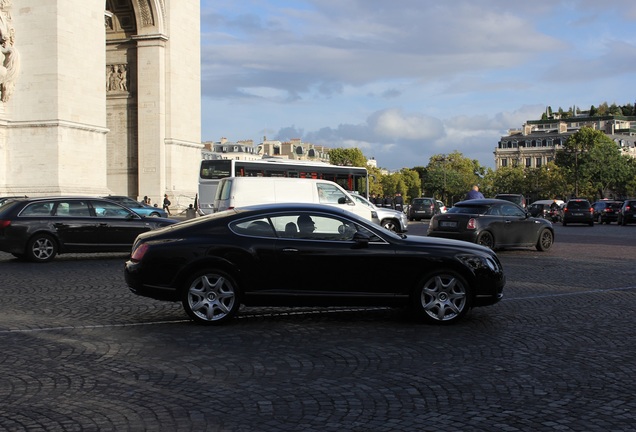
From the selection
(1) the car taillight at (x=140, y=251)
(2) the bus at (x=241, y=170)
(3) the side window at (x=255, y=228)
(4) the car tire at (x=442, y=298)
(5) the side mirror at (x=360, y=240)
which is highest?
(2) the bus at (x=241, y=170)

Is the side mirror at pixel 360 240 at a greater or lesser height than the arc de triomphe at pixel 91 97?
lesser

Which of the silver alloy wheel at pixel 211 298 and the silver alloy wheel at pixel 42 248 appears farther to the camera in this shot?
the silver alloy wheel at pixel 42 248

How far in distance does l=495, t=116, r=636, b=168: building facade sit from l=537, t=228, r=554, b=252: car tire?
144 m

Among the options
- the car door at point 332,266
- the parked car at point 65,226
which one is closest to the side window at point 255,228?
the car door at point 332,266

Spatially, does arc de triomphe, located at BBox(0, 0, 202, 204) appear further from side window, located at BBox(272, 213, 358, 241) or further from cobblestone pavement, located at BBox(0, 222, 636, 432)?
side window, located at BBox(272, 213, 358, 241)

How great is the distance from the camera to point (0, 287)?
469 inches

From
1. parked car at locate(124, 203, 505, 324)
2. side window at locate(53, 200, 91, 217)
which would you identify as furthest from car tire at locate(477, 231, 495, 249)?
parked car at locate(124, 203, 505, 324)

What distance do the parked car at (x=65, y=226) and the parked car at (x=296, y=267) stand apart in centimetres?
865

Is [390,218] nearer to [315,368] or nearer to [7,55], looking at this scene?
[7,55]

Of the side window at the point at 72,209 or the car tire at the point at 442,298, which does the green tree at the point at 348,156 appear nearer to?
the side window at the point at 72,209

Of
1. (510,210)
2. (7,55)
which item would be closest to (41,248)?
(510,210)

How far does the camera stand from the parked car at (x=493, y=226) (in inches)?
747

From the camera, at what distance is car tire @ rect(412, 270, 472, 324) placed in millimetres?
8469

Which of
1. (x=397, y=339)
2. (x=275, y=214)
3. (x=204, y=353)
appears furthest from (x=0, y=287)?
(x=397, y=339)
